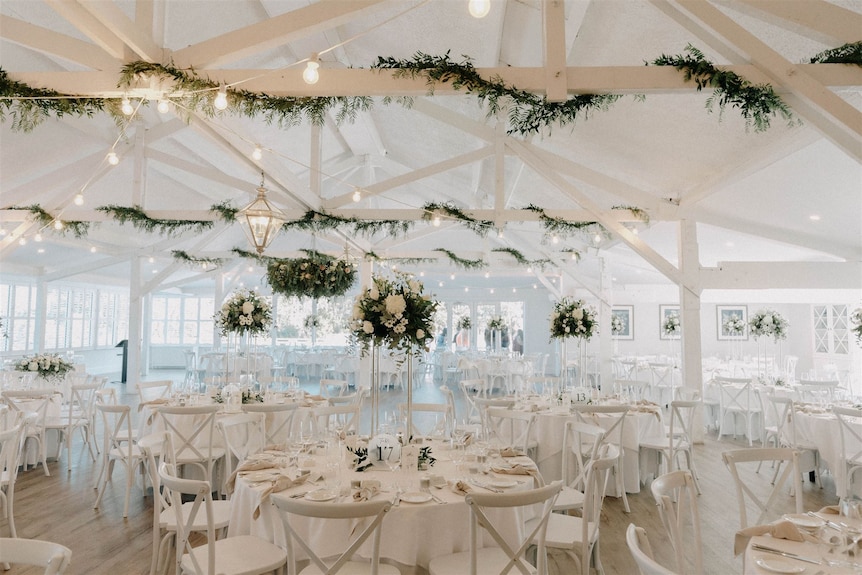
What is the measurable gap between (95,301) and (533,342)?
1365cm

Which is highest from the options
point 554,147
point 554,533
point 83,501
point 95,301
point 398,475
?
point 554,147

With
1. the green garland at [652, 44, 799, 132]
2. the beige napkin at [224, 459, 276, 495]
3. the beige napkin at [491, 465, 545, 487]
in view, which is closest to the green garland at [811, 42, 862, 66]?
the green garland at [652, 44, 799, 132]

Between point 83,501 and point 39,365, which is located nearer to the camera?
point 83,501

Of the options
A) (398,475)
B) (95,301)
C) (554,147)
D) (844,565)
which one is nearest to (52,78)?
(398,475)

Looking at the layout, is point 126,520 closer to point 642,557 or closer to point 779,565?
point 642,557

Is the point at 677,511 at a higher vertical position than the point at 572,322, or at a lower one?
lower

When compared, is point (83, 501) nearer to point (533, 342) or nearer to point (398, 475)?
point (398, 475)

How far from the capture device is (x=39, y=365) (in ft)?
24.1

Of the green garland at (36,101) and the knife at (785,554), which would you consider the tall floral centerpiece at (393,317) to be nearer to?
the knife at (785,554)

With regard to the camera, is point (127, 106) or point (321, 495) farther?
point (127, 106)

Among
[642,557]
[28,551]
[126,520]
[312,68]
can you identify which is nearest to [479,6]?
[312,68]

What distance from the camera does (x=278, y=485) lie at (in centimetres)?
294

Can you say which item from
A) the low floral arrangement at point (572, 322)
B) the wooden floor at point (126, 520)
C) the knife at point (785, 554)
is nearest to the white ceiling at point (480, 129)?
the low floral arrangement at point (572, 322)

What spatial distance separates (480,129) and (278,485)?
227 inches
